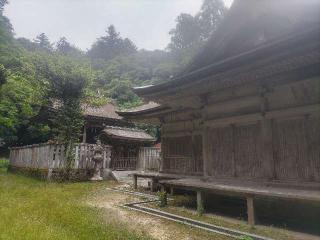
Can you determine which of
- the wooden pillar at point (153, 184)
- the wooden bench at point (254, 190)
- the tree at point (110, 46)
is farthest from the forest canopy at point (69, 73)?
the wooden pillar at point (153, 184)

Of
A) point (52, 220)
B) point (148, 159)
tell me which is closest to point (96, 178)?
point (148, 159)

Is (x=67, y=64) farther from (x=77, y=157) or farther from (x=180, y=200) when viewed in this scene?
(x=180, y=200)

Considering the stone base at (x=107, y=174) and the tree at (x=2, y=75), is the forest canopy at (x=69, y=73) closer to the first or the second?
the tree at (x=2, y=75)

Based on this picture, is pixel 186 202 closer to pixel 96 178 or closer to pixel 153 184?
pixel 153 184

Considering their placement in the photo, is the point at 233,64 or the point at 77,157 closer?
the point at 233,64

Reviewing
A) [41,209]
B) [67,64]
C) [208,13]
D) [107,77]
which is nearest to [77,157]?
[67,64]

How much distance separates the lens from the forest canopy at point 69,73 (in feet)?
56.1

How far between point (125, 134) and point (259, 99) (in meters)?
15.3

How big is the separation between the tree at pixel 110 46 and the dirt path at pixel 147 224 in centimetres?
6970

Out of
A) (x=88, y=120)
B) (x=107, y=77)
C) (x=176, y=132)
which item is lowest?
(x=176, y=132)

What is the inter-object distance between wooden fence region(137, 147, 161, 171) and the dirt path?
12405mm

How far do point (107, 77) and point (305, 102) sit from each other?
48401mm

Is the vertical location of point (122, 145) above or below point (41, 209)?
above

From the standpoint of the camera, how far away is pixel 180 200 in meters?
10.8
